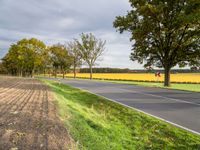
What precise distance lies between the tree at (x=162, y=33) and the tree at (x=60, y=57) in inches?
1682

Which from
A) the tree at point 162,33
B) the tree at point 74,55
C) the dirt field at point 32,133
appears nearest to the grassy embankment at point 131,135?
the dirt field at point 32,133

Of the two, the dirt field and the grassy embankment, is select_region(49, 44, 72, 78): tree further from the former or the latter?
the dirt field

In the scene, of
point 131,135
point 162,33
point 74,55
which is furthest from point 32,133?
point 74,55

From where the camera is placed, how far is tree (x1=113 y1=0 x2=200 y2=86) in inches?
1168

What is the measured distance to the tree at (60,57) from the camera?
74188mm

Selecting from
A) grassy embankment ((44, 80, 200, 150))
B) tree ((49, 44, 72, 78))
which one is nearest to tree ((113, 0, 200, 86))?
grassy embankment ((44, 80, 200, 150))

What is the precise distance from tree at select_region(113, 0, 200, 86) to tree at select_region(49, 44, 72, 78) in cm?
4271

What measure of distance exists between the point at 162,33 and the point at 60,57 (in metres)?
47.6

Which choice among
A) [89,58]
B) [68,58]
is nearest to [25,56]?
[68,58]

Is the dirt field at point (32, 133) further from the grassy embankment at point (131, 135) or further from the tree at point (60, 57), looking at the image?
the tree at point (60, 57)

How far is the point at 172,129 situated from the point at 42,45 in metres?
68.8

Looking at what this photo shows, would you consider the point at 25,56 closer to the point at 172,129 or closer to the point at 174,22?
the point at 174,22

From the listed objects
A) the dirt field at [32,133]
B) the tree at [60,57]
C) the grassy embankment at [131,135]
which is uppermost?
the tree at [60,57]

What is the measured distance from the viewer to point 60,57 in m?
75.4
